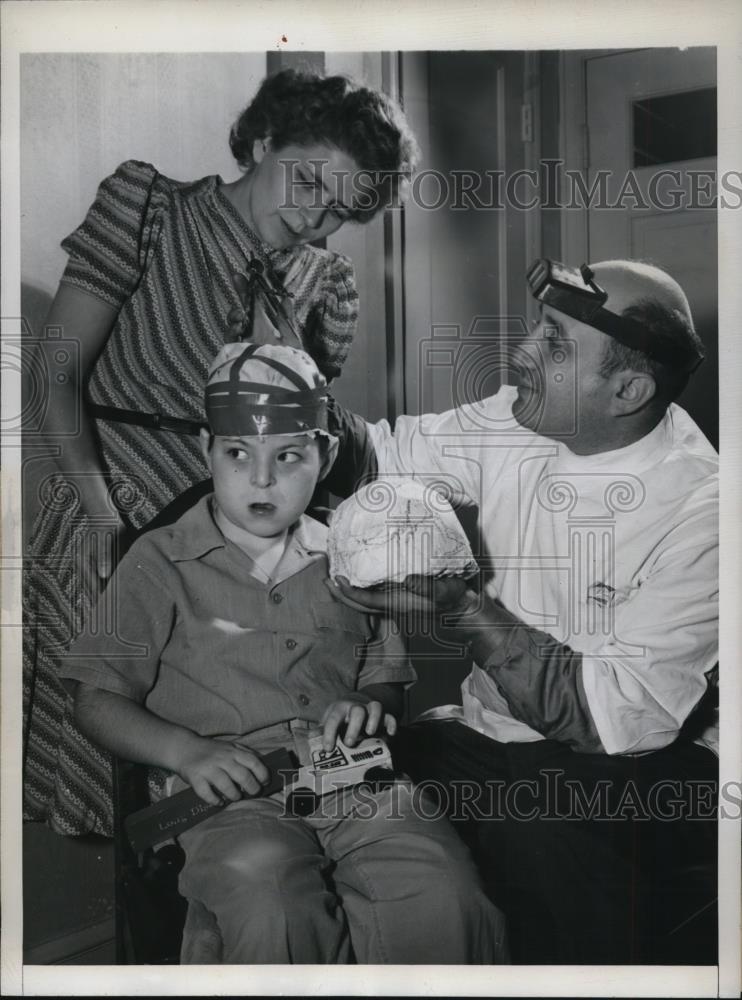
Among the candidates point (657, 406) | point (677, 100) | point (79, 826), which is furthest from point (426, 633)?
point (677, 100)

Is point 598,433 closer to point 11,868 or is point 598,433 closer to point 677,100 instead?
point 677,100

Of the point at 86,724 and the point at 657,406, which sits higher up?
A: the point at 657,406

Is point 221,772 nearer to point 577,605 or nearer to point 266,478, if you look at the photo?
point 266,478

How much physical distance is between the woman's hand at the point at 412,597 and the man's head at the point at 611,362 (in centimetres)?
32

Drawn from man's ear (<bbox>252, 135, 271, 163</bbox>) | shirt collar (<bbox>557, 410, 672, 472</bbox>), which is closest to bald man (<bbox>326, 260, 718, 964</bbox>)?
shirt collar (<bbox>557, 410, 672, 472</bbox>)

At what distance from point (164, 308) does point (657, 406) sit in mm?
897

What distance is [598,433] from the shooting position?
66.3 inches

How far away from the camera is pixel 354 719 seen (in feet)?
5.31

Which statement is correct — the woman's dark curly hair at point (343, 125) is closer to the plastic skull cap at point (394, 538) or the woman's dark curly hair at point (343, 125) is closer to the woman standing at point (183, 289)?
the woman standing at point (183, 289)

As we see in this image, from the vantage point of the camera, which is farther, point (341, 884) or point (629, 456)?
point (629, 456)

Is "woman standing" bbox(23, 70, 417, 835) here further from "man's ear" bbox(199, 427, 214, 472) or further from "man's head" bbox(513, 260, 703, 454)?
"man's head" bbox(513, 260, 703, 454)

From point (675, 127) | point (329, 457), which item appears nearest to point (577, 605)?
point (329, 457)

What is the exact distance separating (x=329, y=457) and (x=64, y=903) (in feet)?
3.10

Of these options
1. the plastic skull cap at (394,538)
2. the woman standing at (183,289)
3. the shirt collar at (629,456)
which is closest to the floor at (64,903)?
the woman standing at (183,289)
